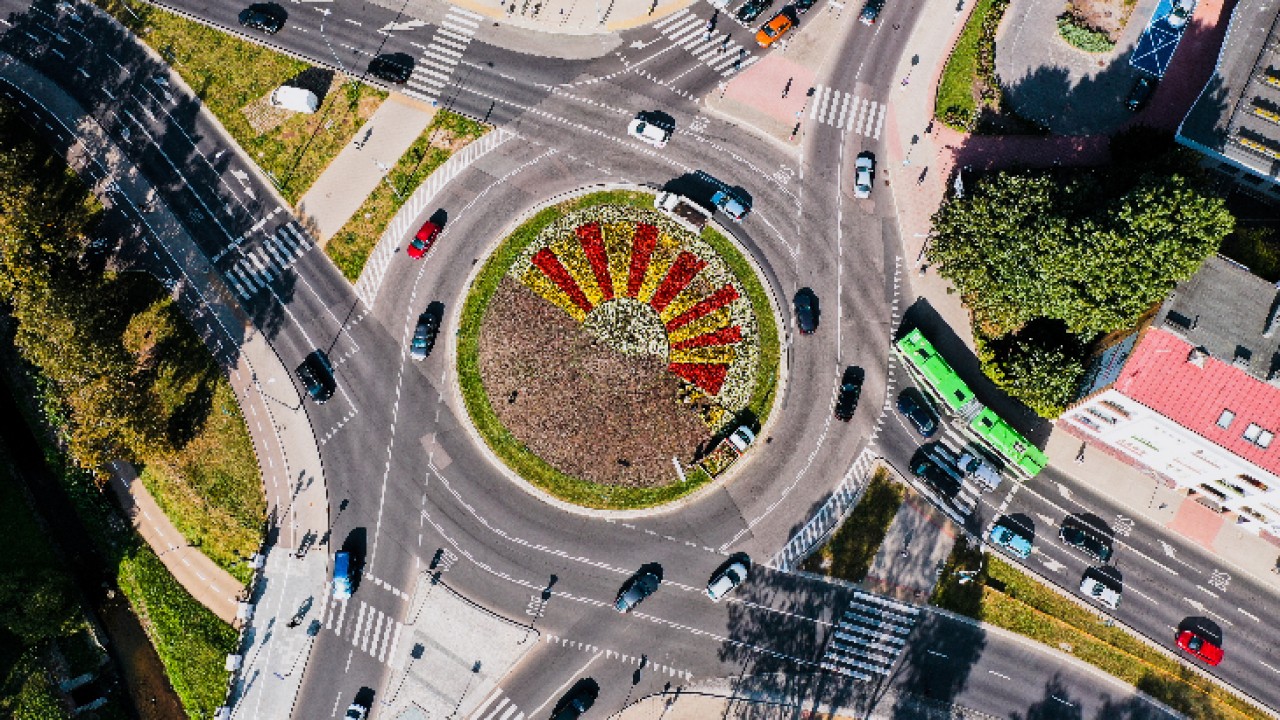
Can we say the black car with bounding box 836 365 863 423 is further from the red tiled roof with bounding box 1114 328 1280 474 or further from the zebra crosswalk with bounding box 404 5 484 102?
the zebra crosswalk with bounding box 404 5 484 102

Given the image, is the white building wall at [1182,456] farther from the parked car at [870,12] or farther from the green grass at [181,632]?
the green grass at [181,632]

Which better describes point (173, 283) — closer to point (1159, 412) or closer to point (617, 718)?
point (617, 718)

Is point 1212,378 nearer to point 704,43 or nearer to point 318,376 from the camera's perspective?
point 704,43

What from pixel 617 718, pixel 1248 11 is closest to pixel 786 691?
pixel 617 718

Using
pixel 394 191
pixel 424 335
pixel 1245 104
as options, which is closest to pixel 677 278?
pixel 424 335

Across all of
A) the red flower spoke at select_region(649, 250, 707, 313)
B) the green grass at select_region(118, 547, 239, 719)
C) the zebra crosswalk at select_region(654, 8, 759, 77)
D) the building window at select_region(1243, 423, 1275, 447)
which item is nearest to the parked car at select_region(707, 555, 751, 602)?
the red flower spoke at select_region(649, 250, 707, 313)

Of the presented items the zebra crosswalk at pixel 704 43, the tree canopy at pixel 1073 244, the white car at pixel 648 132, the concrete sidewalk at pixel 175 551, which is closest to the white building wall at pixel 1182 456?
the tree canopy at pixel 1073 244
